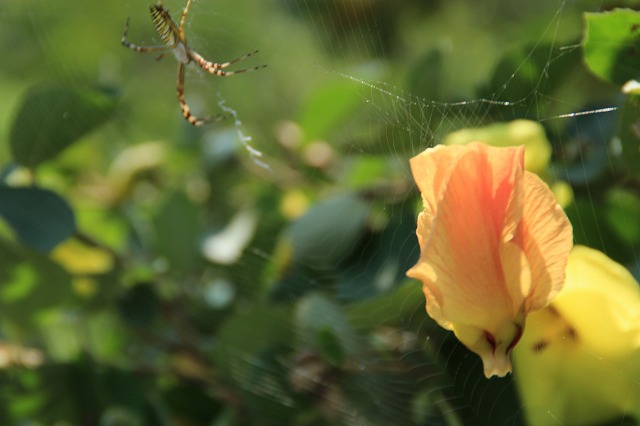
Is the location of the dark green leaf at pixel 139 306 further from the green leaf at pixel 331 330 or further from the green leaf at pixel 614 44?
the green leaf at pixel 614 44

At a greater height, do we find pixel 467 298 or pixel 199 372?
pixel 467 298

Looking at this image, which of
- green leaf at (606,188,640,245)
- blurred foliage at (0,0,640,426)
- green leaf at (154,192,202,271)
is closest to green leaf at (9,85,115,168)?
blurred foliage at (0,0,640,426)

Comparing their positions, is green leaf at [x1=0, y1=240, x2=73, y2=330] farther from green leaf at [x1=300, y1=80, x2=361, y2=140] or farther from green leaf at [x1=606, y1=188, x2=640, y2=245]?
green leaf at [x1=606, y1=188, x2=640, y2=245]

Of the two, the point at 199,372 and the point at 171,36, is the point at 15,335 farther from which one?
the point at 171,36

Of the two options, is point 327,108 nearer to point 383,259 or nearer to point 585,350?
point 383,259

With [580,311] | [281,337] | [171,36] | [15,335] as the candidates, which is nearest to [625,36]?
[580,311]

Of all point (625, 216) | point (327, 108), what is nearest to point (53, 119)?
point (327, 108)

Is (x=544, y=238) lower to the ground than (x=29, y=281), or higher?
higher
